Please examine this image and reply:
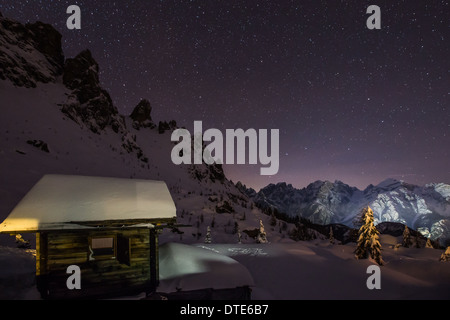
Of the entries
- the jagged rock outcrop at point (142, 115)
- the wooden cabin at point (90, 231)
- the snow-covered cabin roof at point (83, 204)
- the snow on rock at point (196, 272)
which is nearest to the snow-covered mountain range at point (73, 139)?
the jagged rock outcrop at point (142, 115)

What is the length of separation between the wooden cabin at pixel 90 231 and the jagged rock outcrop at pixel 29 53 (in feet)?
106

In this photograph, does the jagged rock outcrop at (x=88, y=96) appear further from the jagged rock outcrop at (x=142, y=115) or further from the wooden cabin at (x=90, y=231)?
the wooden cabin at (x=90, y=231)

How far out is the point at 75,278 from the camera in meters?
9.79

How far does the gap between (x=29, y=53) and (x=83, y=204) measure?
41022 mm

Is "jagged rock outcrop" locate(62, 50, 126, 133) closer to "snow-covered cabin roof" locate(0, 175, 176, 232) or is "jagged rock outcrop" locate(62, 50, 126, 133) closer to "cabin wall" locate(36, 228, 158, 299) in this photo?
"snow-covered cabin roof" locate(0, 175, 176, 232)

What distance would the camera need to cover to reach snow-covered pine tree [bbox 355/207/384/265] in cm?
1803

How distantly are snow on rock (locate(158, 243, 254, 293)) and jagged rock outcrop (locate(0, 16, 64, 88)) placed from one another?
35.1 metres

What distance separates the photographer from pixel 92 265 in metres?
10.2

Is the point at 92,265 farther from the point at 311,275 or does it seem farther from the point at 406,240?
the point at 406,240

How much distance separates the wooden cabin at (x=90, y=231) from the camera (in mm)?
9625

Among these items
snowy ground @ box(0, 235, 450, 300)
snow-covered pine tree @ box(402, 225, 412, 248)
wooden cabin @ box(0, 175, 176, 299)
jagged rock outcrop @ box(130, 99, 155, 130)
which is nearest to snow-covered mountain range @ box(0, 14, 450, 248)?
jagged rock outcrop @ box(130, 99, 155, 130)

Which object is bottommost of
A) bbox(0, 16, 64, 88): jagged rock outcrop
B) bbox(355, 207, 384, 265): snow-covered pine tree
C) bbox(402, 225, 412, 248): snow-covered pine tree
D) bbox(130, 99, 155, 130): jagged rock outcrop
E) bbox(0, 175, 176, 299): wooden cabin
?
bbox(402, 225, 412, 248): snow-covered pine tree

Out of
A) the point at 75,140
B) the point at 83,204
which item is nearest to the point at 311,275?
the point at 83,204
